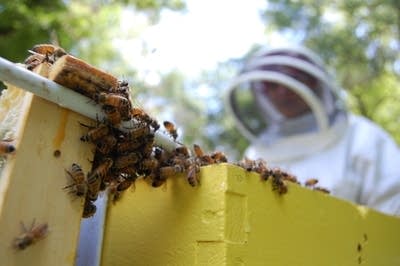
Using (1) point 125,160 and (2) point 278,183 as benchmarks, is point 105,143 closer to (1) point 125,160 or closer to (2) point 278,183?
(1) point 125,160

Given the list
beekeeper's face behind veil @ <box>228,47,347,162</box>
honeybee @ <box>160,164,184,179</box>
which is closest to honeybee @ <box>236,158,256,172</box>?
honeybee @ <box>160,164,184,179</box>

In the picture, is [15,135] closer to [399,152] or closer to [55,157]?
[55,157]

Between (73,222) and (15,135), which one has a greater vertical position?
(15,135)

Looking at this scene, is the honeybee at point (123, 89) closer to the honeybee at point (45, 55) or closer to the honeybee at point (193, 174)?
the honeybee at point (45, 55)

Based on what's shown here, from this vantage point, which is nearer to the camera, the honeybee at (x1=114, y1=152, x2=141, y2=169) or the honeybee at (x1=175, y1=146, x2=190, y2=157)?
the honeybee at (x1=114, y1=152, x2=141, y2=169)

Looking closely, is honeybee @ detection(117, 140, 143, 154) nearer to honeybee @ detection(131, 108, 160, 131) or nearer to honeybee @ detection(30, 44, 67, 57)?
honeybee @ detection(131, 108, 160, 131)

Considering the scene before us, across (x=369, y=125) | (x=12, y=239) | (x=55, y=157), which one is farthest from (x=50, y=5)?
(x=369, y=125)
